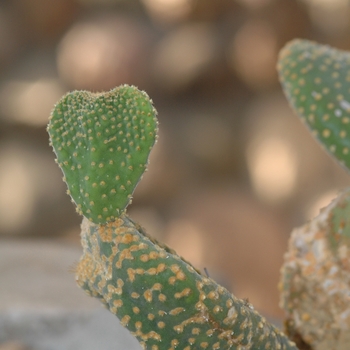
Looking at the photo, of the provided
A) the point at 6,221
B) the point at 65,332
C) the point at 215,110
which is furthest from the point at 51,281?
the point at 215,110

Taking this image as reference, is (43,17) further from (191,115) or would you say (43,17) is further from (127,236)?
(127,236)

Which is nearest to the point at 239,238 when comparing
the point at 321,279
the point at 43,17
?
the point at 43,17

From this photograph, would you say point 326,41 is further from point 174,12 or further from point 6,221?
point 6,221

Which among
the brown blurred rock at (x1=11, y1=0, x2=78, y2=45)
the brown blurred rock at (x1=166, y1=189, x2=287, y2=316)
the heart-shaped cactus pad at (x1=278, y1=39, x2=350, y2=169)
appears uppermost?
the brown blurred rock at (x1=11, y1=0, x2=78, y2=45)

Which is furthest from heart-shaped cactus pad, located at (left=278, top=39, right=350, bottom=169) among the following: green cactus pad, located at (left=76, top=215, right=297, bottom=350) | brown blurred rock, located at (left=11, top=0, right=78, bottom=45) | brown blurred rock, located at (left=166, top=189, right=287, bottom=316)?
brown blurred rock, located at (left=11, top=0, right=78, bottom=45)

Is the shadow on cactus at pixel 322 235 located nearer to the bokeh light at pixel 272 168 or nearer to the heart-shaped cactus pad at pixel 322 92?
the heart-shaped cactus pad at pixel 322 92

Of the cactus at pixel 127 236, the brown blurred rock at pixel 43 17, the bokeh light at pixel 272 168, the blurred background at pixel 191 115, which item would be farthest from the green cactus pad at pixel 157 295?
the brown blurred rock at pixel 43 17

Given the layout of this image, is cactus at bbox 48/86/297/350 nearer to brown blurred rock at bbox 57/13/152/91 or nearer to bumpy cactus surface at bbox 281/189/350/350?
bumpy cactus surface at bbox 281/189/350/350
